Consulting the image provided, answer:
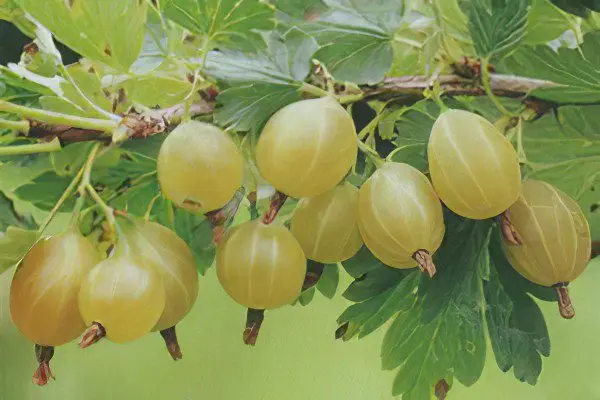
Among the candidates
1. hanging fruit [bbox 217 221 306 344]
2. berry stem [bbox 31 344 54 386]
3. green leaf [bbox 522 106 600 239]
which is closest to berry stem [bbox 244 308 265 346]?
hanging fruit [bbox 217 221 306 344]

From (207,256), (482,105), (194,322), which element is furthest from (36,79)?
(194,322)

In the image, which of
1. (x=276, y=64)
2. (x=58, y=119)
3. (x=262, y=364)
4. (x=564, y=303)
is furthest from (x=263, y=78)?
(x=262, y=364)

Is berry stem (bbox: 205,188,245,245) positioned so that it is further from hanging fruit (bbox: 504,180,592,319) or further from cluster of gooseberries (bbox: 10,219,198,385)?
hanging fruit (bbox: 504,180,592,319)

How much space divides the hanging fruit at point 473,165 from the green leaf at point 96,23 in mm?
176

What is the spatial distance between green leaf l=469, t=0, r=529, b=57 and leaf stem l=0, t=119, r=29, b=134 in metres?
0.25

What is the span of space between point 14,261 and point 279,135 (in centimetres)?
16

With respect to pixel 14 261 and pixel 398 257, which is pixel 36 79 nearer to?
pixel 14 261

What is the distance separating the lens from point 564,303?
0.36m

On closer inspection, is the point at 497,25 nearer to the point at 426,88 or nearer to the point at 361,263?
the point at 426,88

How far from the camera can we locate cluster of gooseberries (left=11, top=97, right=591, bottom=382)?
0.32 m

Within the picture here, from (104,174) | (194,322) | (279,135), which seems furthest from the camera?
(194,322)

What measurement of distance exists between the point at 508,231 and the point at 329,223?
10 centimetres

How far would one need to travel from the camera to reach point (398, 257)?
0.35 metres

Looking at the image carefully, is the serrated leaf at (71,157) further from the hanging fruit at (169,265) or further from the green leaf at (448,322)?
the green leaf at (448,322)
